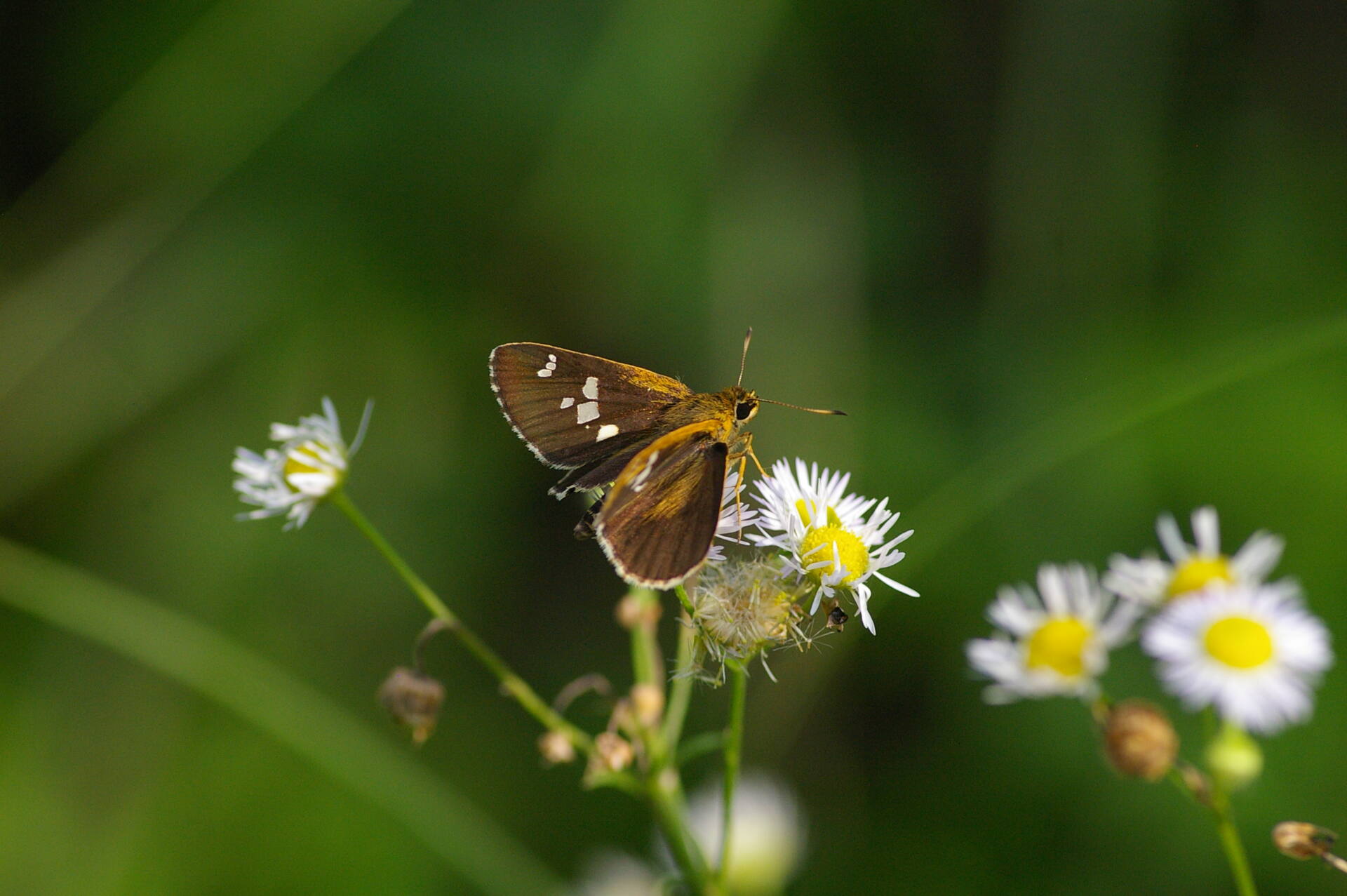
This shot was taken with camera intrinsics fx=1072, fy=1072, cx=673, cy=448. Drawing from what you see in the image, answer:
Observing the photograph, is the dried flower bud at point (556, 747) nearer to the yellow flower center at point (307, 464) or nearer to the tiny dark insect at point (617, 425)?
the tiny dark insect at point (617, 425)

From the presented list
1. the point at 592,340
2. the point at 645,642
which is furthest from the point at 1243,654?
the point at 592,340

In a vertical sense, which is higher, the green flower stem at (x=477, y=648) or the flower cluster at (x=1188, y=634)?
the flower cluster at (x=1188, y=634)

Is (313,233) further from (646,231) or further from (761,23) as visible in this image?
(761,23)

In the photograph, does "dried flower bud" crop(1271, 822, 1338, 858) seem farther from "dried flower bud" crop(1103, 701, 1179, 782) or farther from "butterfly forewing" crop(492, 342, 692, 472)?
"butterfly forewing" crop(492, 342, 692, 472)

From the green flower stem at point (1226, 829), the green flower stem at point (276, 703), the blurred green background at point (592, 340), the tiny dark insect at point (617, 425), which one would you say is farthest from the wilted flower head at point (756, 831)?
the green flower stem at point (1226, 829)

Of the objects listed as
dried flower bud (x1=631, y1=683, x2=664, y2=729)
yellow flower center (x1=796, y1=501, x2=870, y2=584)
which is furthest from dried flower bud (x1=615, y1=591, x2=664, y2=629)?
yellow flower center (x1=796, y1=501, x2=870, y2=584)
